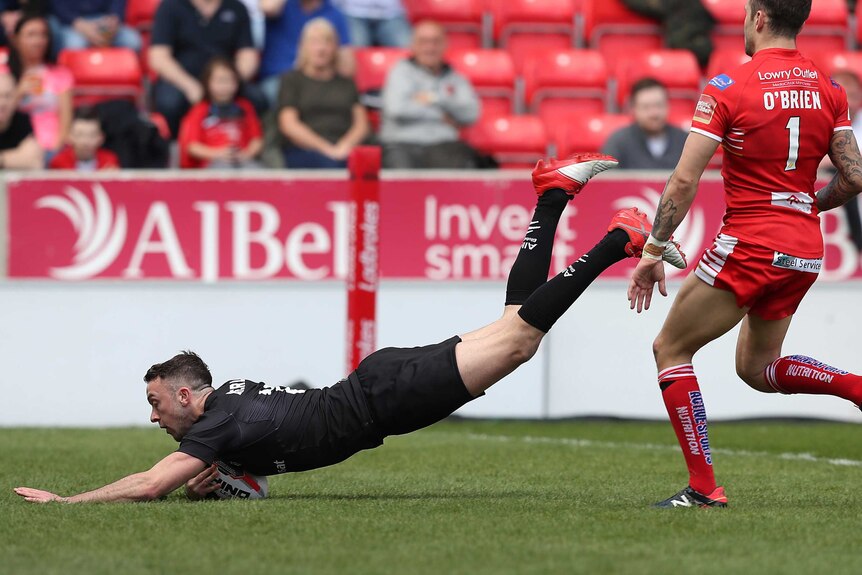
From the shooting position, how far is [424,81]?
13375 millimetres

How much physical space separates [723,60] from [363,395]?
963cm

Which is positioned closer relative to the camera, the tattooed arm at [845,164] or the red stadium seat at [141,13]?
the tattooed arm at [845,164]

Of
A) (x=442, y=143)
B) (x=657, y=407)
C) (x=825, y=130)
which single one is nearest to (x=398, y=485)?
(x=825, y=130)

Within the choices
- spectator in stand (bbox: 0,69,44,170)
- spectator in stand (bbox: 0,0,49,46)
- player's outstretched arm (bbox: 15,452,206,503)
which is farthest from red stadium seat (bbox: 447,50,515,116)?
player's outstretched arm (bbox: 15,452,206,503)

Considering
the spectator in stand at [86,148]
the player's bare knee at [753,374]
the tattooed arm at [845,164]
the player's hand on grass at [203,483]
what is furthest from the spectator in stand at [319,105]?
the tattooed arm at [845,164]

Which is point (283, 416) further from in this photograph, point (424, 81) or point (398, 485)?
point (424, 81)

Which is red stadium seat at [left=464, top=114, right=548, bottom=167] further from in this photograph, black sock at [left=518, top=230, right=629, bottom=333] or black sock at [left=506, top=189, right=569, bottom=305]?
black sock at [left=518, top=230, right=629, bottom=333]

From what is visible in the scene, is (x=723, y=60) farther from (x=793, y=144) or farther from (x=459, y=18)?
(x=793, y=144)

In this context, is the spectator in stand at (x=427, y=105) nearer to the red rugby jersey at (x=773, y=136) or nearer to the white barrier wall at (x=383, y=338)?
the white barrier wall at (x=383, y=338)

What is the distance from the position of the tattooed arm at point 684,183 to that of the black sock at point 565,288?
44cm

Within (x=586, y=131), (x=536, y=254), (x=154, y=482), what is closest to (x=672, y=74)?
(x=586, y=131)

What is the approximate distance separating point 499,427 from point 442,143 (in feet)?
10.2

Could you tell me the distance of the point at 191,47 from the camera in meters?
13.9

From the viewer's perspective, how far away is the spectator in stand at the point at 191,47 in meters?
13.6
